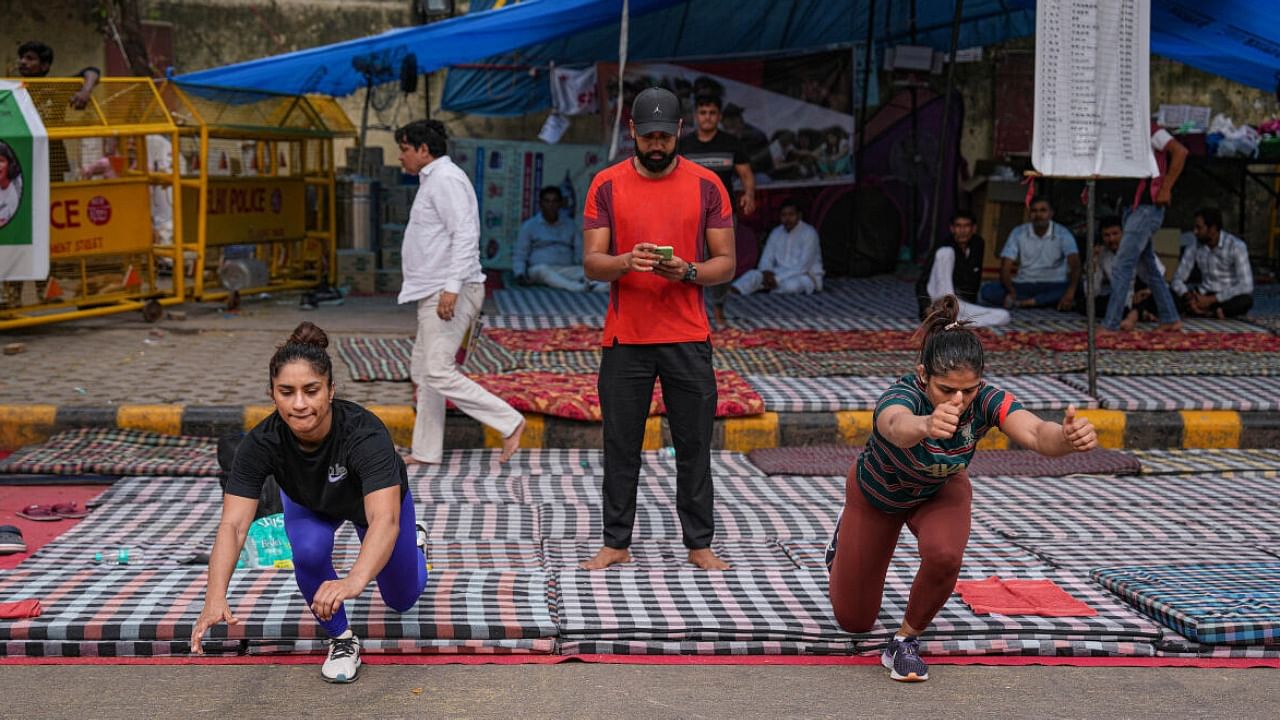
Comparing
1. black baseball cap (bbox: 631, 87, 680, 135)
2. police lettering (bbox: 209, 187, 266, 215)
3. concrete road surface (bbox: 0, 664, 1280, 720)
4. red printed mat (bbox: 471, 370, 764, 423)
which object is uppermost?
black baseball cap (bbox: 631, 87, 680, 135)

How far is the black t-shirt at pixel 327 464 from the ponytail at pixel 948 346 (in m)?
1.54

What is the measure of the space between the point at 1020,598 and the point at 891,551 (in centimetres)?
62

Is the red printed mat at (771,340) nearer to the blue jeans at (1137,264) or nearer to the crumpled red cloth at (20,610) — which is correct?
the blue jeans at (1137,264)

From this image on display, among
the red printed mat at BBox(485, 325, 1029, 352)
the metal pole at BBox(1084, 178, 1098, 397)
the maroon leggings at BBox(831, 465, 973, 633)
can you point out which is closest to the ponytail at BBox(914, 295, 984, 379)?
the maroon leggings at BBox(831, 465, 973, 633)

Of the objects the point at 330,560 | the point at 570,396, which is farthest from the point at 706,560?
the point at 570,396

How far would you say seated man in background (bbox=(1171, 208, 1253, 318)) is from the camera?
427 inches

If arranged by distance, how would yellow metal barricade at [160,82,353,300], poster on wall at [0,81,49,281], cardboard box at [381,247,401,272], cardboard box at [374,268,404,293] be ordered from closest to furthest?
poster on wall at [0,81,49,281]
yellow metal barricade at [160,82,353,300]
cardboard box at [374,268,404,293]
cardboard box at [381,247,401,272]

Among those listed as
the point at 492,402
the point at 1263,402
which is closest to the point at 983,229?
the point at 1263,402

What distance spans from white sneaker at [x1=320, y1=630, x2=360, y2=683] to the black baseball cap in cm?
202

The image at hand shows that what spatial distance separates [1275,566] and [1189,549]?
1.28 feet

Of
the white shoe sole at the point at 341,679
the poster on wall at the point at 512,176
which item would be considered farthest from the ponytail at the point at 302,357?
the poster on wall at the point at 512,176

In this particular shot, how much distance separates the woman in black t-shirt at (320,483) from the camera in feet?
12.8

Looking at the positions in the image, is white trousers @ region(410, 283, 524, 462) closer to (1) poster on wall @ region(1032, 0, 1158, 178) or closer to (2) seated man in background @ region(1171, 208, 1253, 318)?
(1) poster on wall @ region(1032, 0, 1158, 178)

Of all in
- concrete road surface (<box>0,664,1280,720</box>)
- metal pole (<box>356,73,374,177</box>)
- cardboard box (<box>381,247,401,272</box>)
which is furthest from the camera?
cardboard box (<box>381,247,401,272</box>)
